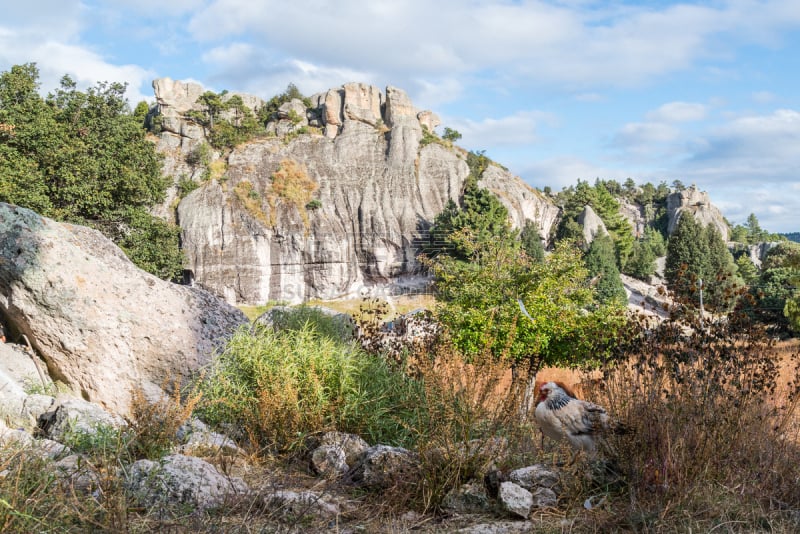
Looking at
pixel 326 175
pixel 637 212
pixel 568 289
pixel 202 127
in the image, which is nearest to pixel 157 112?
pixel 202 127

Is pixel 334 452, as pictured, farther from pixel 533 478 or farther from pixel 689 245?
pixel 689 245

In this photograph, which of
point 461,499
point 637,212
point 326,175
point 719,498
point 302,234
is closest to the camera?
point 719,498

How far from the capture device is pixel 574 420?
4.78 m

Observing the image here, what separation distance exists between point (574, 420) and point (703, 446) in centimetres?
94

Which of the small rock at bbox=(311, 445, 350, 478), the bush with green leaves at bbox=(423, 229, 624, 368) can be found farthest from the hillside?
the small rock at bbox=(311, 445, 350, 478)

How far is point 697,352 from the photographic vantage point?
5.22 meters

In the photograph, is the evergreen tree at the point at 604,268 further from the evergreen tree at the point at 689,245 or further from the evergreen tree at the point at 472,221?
the evergreen tree at the point at 472,221

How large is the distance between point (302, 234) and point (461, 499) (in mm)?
41177

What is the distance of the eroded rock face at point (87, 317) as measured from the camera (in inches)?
266

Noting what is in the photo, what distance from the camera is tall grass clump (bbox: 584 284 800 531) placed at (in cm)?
367

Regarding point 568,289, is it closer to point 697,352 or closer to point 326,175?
point 697,352

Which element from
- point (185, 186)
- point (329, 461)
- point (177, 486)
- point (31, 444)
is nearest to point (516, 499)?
point (329, 461)

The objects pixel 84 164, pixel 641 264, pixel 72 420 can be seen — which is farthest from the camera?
pixel 641 264

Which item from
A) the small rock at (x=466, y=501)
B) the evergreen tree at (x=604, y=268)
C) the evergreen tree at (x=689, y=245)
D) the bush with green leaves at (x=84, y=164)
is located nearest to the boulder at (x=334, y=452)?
the small rock at (x=466, y=501)
